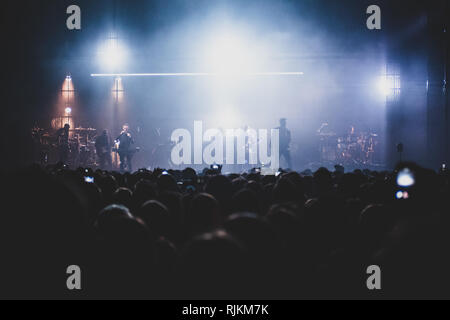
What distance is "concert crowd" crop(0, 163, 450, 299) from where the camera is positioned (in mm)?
1868

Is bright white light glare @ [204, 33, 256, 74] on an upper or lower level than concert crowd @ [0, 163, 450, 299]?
upper

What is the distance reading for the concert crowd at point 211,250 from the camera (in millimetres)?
1868

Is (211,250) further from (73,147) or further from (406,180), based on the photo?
(73,147)

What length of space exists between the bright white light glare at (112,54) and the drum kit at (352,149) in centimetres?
995

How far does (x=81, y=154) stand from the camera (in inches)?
747

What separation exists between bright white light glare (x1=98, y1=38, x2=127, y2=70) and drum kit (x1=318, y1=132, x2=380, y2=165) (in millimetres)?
9954

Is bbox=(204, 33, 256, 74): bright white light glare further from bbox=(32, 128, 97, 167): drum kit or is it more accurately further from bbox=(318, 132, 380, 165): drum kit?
bbox=(32, 128, 97, 167): drum kit

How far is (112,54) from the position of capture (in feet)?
63.7

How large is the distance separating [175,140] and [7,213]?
17.1 m

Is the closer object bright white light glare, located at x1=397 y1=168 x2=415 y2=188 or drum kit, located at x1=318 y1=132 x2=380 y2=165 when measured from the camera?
bright white light glare, located at x1=397 y1=168 x2=415 y2=188

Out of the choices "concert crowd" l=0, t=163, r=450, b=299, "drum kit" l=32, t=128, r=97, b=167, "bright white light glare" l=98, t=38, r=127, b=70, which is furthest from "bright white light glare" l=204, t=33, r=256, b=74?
"concert crowd" l=0, t=163, r=450, b=299

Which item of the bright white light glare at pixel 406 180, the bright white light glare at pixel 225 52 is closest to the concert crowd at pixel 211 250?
the bright white light glare at pixel 406 180
